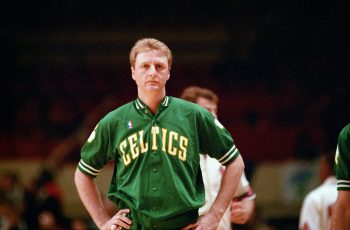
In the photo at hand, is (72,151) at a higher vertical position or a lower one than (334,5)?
lower

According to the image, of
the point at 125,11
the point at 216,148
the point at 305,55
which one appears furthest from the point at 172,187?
the point at 125,11

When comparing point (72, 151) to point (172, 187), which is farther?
point (72, 151)

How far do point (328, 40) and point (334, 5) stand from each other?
35.4 inches

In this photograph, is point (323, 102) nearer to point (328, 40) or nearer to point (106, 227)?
point (328, 40)

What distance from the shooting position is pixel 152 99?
3.65 m

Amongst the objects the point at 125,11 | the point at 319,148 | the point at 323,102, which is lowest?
the point at 319,148

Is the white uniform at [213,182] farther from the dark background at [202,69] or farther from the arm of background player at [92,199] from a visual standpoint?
the dark background at [202,69]

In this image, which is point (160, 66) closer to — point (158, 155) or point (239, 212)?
point (158, 155)

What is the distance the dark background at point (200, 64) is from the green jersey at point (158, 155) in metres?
9.95

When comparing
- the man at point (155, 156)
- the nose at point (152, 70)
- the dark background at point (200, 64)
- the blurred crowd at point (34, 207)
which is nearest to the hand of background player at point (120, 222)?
the man at point (155, 156)

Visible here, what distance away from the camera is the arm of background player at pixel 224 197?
11.5ft

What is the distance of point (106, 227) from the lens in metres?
3.58

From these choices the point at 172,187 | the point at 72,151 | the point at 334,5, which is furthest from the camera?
the point at 334,5

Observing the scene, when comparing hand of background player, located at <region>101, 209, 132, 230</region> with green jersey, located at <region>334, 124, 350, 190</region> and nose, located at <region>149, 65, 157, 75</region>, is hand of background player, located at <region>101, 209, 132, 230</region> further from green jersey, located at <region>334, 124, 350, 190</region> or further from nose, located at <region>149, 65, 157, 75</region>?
green jersey, located at <region>334, 124, 350, 190</region>
